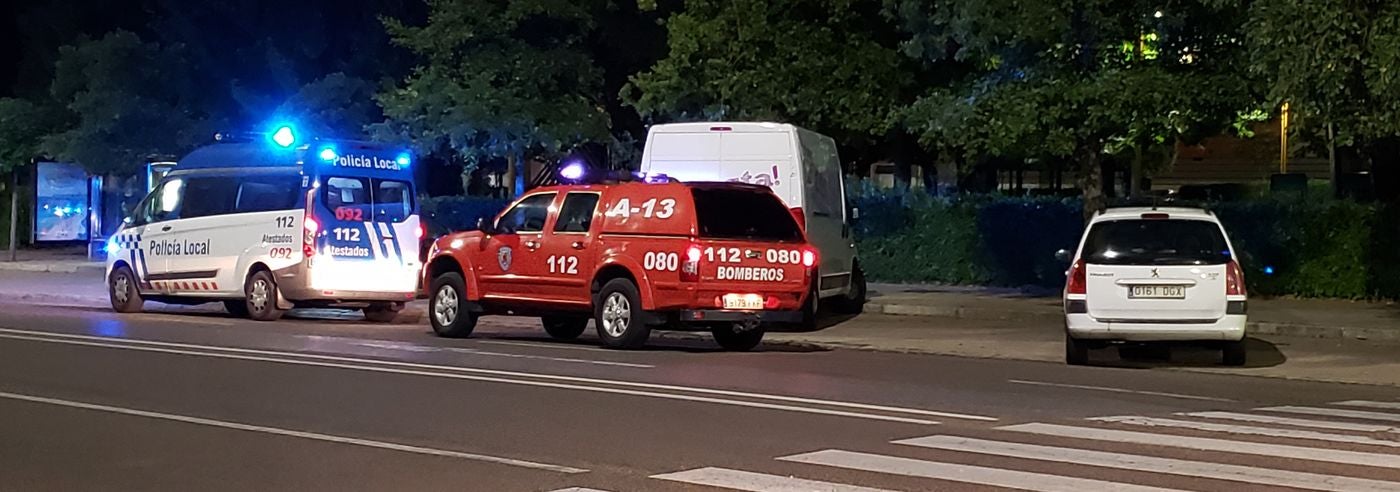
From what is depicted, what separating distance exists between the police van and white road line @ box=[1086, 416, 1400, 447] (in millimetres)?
12185

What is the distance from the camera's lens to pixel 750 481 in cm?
898

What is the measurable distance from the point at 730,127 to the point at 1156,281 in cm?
710

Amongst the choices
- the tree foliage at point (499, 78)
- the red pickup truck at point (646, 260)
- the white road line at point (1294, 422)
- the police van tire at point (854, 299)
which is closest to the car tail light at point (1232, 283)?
the white road line at point (1294, 422)

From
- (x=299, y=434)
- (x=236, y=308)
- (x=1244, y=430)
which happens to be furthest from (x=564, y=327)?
(x=1244, y=430)

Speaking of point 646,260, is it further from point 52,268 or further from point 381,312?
point 52,268

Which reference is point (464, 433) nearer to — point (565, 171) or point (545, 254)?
point (545, 254)

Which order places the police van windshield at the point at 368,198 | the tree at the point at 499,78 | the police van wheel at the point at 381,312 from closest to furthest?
the police van windshield at the point at 368,198 → the police van wheel at the point at 381,312 → the tree at the point at 499,78

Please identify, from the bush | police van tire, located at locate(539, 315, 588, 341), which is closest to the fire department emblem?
police van tire, located at locate(539, 315, 588, 341)

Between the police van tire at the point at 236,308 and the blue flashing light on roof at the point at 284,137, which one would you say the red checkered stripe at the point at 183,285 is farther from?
the blue flashing light on roof at the point at 284,137

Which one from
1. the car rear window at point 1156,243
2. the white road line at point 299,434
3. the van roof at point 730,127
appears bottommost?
the white road line at point 299,434

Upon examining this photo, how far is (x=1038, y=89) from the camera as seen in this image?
21.5 metres

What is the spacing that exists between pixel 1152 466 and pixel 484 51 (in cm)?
2291

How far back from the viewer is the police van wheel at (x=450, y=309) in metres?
18.8

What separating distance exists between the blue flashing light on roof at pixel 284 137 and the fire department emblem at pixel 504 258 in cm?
483
